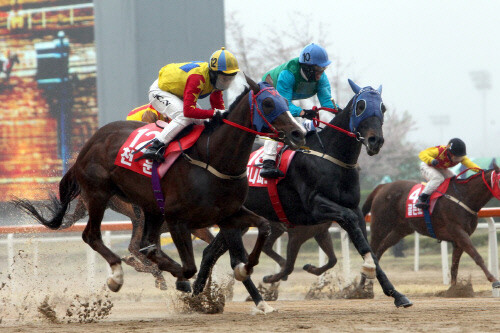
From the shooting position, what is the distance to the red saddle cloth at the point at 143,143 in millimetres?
5762

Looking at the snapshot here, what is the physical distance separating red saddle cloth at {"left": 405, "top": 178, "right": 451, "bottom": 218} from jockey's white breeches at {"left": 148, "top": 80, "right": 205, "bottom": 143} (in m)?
4.00

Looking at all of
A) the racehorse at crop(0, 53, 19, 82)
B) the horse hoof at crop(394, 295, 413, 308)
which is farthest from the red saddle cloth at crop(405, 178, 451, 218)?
the racehorse at crop(0, 53, 19, 82)

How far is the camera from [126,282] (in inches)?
437

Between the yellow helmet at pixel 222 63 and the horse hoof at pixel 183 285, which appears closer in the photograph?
the yellow helmet at pixel 222 63

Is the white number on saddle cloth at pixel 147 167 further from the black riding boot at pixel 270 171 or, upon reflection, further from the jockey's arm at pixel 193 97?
the black riding boot at pixel 270 171

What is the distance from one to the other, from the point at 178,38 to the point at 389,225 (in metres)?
9.89

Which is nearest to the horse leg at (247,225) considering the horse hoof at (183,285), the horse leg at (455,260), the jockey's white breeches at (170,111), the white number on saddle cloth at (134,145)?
the horse hoof at (183,285)

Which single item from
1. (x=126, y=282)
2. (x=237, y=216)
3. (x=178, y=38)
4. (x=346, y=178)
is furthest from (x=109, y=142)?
(x=178, y=38)

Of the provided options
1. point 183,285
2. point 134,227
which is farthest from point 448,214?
point 183,285

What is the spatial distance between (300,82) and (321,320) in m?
2.32

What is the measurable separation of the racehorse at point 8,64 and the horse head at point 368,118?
11225 mm

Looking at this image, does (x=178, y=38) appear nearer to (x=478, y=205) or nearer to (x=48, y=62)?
(x=48, y=62)

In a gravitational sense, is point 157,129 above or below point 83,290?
above

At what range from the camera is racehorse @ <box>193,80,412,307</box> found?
20.1 ft
